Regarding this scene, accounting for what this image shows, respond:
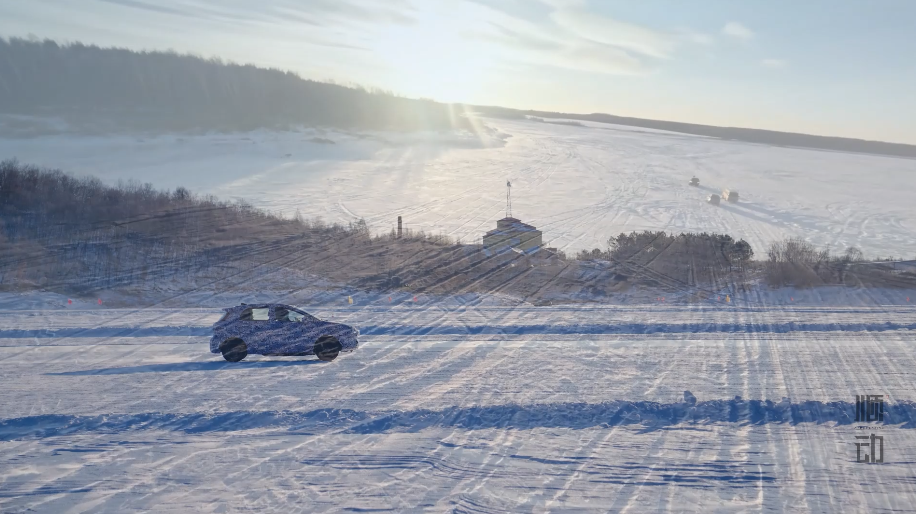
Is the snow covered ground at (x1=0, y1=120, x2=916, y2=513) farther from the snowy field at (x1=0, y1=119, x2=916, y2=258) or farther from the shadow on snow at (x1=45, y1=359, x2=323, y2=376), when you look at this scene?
the snowy field at (x1=0, y1=119, x2=916, y2=258)

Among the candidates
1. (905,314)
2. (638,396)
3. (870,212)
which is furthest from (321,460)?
(870,212)

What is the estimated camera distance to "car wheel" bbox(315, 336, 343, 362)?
1273cm

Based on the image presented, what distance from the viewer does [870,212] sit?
46031mm

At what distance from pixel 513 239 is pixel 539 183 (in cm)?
2460

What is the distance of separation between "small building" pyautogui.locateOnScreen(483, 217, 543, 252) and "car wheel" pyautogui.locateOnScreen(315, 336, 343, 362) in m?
14.2

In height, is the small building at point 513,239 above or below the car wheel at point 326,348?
above

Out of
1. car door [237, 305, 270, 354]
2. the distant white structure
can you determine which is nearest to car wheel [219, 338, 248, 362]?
car door [237, 305, 270, 354]

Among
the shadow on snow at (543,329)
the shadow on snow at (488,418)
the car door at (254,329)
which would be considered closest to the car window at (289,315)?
the car door at (254,329)

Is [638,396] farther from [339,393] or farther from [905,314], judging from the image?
[905,314]

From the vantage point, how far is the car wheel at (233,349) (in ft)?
41.1

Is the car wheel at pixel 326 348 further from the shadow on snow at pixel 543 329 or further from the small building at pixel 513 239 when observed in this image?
the small building at pixel 513 239

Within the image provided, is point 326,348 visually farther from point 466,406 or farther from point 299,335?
point 466,406

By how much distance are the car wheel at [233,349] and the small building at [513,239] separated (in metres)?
14.9

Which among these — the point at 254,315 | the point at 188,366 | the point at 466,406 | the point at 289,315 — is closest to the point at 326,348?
the point at 289,315
